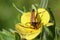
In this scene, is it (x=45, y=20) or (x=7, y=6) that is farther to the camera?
(x=7, y=6)

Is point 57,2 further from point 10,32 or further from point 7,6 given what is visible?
point 10,32

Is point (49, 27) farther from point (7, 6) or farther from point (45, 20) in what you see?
point (7, 6)

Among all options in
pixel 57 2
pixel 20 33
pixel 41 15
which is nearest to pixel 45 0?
pixel 41 15

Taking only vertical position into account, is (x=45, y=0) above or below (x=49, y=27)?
above

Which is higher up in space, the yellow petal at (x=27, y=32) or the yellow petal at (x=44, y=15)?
the yellow petal at (x=44, y=15)

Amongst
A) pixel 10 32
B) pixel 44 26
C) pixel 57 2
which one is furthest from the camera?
pixel 57 2

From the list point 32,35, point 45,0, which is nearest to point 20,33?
point 32,35

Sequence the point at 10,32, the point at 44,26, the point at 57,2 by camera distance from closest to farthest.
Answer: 1. the point at 44,26
2. the point at 10,32
3. the point at 57,2

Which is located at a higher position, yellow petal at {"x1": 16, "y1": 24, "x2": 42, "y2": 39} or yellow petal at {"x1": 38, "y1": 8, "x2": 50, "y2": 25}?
yellow petal at {"x1": 38, "y1": 8, "x2": 50, "y2": 25}

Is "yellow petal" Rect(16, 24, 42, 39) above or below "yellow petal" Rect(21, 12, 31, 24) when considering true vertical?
below

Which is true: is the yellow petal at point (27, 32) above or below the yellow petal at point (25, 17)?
below
